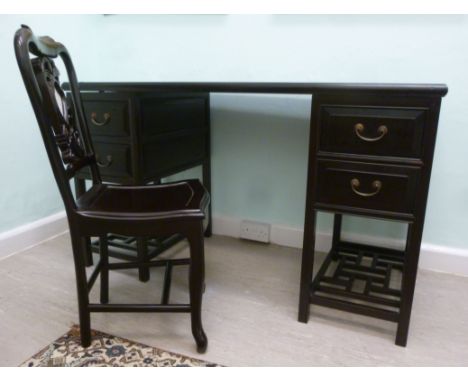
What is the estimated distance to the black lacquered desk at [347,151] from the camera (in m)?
1.09

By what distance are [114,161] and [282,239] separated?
915 millimetres

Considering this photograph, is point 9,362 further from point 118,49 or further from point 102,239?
point 118,49

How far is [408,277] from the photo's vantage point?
120 cm

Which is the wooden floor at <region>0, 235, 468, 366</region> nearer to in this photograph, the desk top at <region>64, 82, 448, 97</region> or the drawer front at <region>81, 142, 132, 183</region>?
the drawer front at <region>81, 142, 132, 183</region>

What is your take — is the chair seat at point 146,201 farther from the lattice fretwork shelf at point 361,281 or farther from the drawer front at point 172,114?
the lattice fretwork shelf at point 361,281

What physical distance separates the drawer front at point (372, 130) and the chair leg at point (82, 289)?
0.78 metres

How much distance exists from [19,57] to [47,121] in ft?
0.54

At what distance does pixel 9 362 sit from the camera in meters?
1.13

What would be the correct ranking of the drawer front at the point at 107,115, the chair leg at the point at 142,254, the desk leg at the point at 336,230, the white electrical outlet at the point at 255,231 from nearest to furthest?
the drawer front at the point at 107,115 < the chair leg at the point at 142,254 < the desk leg at the point at 336,230 < the white electrical outlet at the point at 255,231

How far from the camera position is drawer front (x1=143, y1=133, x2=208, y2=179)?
1.55m

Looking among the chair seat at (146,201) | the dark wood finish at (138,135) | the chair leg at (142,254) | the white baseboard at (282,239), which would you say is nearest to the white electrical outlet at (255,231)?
the white baseboard at (282,239)

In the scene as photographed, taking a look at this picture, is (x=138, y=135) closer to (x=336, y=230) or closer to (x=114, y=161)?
(x=114, y=161)

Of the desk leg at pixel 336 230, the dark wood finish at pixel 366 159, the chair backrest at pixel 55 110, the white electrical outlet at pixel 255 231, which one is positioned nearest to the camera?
the chair backrest at pixel 55 110
